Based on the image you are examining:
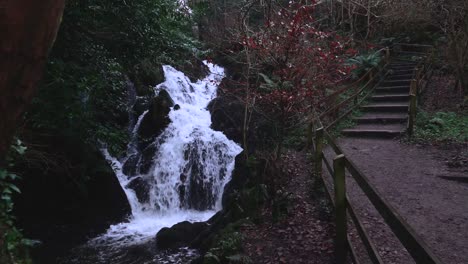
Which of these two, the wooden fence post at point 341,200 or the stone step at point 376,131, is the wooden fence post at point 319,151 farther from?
the stone step at point 376,131

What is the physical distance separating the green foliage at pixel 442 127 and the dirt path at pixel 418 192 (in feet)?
1.94

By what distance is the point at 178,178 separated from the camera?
1193cm

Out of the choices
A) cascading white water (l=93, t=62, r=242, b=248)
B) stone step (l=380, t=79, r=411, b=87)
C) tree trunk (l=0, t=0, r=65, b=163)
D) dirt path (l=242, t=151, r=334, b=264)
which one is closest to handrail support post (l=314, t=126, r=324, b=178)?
dirt path (l=242, t=151, r=334, b=264)

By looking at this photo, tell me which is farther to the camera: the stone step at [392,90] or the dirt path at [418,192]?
the stone step at [392,90]

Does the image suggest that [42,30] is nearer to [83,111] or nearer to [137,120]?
[83,111]

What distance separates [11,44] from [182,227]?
25.8ft

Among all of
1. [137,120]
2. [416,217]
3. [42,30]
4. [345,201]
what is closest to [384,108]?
[416,217]

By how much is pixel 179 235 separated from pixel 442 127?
7.82m

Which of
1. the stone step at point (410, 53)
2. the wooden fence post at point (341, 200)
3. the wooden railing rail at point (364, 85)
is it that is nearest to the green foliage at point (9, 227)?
the wooden fence post at point (341, 200)

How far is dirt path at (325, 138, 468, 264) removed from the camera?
4434mm

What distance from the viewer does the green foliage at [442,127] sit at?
8.87 meters

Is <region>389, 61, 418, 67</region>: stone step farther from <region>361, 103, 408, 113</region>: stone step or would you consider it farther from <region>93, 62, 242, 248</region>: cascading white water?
<region>93, 62, 242, 248</region>: cascading white water

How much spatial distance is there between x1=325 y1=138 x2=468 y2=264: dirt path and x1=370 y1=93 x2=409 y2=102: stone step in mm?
3070

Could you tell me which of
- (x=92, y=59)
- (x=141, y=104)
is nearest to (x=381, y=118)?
(x=92, y=59)
